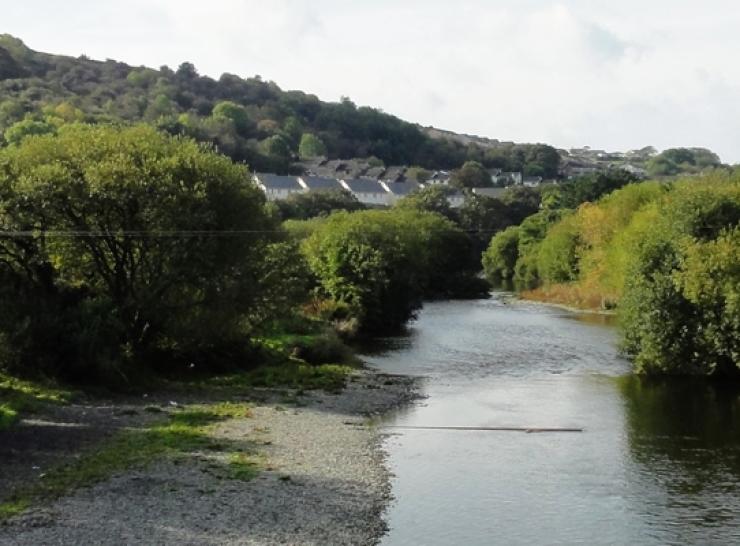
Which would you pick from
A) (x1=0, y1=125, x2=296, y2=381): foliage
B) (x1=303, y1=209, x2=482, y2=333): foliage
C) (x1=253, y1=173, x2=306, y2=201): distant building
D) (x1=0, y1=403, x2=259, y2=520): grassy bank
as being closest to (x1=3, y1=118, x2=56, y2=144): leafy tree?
(x1=253, y1=173, x2=306, y2=201): distant building

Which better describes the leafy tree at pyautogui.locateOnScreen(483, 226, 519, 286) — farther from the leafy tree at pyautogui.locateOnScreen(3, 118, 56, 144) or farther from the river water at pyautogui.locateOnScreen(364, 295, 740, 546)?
the river water at pyautogui.locateOnScreen(364, 295, 740, 546)

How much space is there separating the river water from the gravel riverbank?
1288 mm

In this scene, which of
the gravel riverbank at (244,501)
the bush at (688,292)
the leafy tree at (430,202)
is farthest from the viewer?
the leafy tree at (430,202)

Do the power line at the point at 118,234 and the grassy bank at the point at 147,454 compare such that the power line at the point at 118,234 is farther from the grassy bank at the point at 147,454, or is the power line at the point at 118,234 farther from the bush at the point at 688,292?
the bush at the point at 688,292

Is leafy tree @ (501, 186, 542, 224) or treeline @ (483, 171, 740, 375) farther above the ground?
leafy tree @ (501, 186, 542, 224)

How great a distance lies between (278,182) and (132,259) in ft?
490

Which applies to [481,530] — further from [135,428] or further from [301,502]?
[135,428]

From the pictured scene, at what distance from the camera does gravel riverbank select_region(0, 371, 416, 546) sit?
2331 cm

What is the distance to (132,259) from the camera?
46062 mm

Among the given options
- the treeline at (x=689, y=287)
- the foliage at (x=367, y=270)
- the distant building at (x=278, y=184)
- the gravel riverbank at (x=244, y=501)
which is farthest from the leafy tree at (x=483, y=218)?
the gravel riverbank at (x=244, y=501)

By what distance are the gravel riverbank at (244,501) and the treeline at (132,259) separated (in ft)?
34.6

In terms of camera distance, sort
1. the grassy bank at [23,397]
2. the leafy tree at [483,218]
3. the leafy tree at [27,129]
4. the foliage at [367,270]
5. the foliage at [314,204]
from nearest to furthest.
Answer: the grassy bank at [23,397] < the foliage at [367,270] < the foliage at [314,204] < the leafy tree at [27,129] < the leafy tree at [483,218]

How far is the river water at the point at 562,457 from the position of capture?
26.2 m

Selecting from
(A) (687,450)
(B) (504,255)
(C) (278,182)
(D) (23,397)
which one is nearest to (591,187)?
(B) (504,255)
